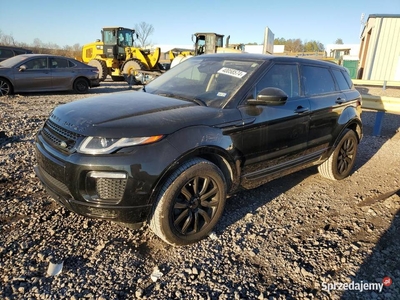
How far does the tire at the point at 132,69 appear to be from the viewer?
16.0 m

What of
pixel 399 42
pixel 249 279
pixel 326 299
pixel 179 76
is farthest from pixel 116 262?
pixel 399 42

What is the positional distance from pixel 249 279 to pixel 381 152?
5116 mm

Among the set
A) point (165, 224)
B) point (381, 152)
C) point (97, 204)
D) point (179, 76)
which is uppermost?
point (179, 76)

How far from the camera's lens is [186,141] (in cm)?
257

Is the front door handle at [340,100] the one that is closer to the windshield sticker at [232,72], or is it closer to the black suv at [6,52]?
the windshield sticker at [232,72]

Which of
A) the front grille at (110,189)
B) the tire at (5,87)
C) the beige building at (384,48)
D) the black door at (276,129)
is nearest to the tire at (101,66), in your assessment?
the tire at (5,87)

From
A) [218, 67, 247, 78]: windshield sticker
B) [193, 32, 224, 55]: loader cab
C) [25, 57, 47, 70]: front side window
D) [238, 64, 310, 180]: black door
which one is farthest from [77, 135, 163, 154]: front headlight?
[193, 32, 224, 55]: loader cab

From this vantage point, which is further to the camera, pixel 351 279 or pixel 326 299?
pixel 351 279

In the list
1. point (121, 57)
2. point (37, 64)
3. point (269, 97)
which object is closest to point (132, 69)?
point (121, 57)

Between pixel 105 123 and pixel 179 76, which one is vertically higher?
pixel 179 76

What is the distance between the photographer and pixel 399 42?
19766 millimetres

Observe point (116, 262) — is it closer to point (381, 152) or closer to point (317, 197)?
point (317, 197)

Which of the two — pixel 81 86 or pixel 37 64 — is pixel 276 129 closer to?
pixel 37 64

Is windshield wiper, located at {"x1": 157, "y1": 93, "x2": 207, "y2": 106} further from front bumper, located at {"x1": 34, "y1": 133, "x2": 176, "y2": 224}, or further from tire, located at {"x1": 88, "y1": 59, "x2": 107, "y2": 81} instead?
tire, located at {"x1": 88, "y1": 59, "x2": 107, "y2": 81}
